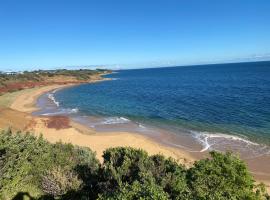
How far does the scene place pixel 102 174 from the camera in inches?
603

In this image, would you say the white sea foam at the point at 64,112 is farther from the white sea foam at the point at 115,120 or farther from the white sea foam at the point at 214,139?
the white sea foam at the point at 214,139

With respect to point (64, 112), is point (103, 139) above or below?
above

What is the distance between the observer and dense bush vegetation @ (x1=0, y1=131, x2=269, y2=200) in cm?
1094

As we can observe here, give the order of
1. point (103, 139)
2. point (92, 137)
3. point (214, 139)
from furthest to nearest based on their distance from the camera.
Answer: point (92, 137) < point (103, 139) < point (214, 139)

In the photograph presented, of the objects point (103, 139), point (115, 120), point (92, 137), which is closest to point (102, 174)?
point (103, 139)

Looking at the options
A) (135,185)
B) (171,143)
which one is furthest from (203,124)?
(135,185)

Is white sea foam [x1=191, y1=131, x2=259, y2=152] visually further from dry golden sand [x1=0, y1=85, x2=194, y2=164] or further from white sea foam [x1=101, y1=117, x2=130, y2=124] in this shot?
white sea foam [x1=101, y1=117, x2=130, y2=124]

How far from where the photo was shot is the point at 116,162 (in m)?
15.5

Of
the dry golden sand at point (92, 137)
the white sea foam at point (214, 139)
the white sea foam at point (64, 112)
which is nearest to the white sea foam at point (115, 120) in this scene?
the dry golden sand at point (92, 137)

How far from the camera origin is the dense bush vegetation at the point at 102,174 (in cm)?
1094

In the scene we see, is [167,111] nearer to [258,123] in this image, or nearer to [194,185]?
[258,123]

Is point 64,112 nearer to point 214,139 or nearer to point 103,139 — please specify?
point 103,139

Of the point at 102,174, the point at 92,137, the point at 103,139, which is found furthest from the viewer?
the point at 92,137

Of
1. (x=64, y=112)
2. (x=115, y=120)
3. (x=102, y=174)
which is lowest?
(x=64, y=112)
